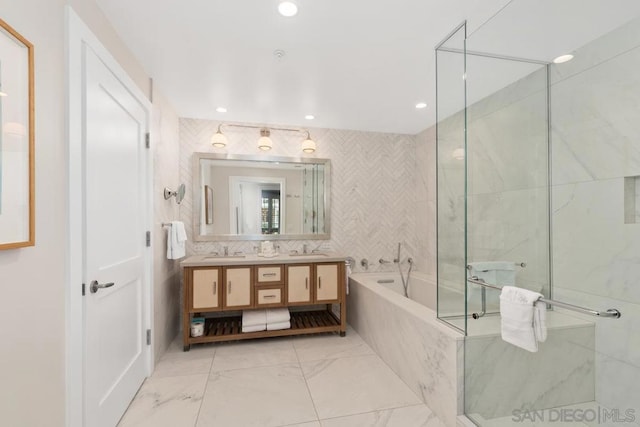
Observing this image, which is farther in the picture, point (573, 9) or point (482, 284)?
point (482, 284)

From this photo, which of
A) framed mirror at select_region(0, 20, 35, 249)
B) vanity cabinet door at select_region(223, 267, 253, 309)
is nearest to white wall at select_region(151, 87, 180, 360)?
vanity cabinet door at select_region(223, 267, 253, 309)

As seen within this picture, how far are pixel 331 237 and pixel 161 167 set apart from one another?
6.49 feet

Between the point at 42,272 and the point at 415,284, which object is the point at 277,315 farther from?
the point at 42,272

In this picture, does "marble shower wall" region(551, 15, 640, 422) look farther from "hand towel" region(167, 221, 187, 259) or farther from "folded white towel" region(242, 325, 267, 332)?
"hand towel" region(167, 221, 187, 259)

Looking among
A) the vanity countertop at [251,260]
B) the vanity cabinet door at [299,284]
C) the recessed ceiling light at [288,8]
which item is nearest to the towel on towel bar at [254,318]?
the vanity cabinet door at [299,284]

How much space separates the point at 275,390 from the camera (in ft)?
6.64

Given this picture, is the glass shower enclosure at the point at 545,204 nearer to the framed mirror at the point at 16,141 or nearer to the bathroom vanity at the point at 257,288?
the bathroom vanity at the point at 257,288

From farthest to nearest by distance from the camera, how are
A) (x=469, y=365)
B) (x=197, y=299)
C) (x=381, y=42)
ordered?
(x=197, y=299)
(x=381, y=42)
(x=469, y=365)

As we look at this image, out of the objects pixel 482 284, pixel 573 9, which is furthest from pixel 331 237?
pixel 573 9

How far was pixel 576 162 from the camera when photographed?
153cm

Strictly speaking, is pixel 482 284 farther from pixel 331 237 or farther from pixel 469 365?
pixel 331 237

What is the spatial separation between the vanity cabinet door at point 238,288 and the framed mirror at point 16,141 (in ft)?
5.96

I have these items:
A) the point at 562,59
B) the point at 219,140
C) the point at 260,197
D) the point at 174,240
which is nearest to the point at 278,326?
the point at 174,240

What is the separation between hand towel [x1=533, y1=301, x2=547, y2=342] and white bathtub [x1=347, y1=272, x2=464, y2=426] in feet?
1.27
